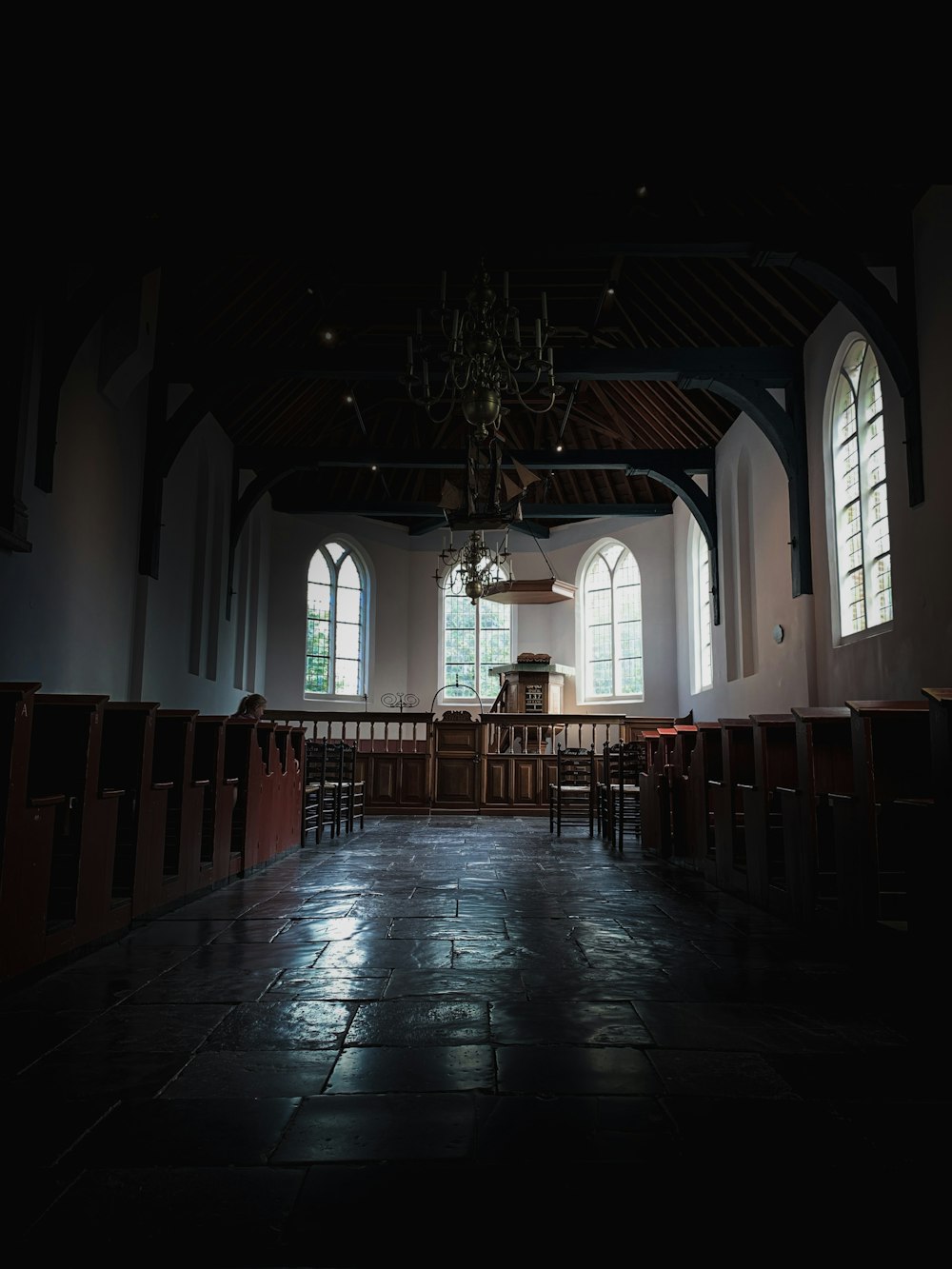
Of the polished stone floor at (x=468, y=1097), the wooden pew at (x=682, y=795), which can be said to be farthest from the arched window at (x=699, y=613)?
the polished stone floor at (x=468, y=1097)

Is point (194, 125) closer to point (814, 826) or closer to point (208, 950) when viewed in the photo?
point (208, 950)

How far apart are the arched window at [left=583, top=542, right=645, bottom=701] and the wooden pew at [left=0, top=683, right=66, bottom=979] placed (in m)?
13.4

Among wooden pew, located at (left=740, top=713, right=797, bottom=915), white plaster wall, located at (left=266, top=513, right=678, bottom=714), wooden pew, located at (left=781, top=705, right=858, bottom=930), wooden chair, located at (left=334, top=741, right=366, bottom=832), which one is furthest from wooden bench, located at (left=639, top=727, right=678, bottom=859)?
white plaster wall, located at (left=266, top=513, right=678, bottom=714)

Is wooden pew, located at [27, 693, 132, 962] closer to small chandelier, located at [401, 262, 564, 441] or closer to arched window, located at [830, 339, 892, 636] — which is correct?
small chandelier, located at [401, 262, 564, 441]

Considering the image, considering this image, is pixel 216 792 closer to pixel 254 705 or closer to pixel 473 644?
pixel 254 705

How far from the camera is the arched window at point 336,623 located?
16.0 m

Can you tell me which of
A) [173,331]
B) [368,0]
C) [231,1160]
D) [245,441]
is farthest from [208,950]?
[245,441]

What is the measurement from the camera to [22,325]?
588 centimetres

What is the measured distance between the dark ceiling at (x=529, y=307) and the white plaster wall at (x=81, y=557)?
0.95 m

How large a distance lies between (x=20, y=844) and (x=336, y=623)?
1381 cm

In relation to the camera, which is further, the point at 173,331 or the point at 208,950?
the point at 173,331

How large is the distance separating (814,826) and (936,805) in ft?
3.29

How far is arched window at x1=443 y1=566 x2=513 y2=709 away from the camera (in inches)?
686

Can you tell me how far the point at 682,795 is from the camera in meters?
6.31
